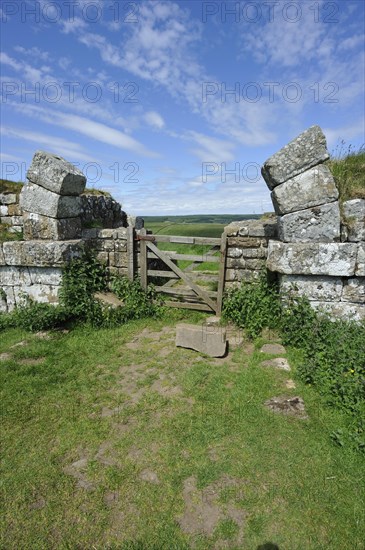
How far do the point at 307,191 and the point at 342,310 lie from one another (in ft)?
6.29

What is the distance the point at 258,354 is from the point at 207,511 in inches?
99.0

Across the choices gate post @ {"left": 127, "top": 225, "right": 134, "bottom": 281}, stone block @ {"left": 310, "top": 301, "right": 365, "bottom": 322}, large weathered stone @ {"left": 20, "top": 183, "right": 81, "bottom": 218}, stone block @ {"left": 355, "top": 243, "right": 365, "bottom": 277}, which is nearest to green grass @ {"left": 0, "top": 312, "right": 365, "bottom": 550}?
stone block @ {"left": 310, "top": 301, "right": 365, "bottom": 322}

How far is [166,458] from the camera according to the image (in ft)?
9.77

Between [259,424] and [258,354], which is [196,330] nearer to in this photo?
[258,354]

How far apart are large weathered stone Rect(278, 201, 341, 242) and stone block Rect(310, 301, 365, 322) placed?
1.02 meters

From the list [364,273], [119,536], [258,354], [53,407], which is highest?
[364,273]

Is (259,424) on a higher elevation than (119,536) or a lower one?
higher

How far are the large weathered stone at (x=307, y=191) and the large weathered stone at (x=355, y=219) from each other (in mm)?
288

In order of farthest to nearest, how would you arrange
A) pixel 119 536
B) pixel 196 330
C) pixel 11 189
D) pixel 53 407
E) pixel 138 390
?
pixel 11 189
pixel 196 330
pixel 138 390
pixel 53 407
pixel 119 536

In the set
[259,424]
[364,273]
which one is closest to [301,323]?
[364,273]

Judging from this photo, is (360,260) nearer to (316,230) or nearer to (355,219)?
(355,219)

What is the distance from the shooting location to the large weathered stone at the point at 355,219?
4590mm

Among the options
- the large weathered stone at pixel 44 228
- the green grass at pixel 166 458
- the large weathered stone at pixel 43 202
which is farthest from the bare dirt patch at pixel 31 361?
the large weathered stone at pixel 43 202

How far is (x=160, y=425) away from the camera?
3416 mm
